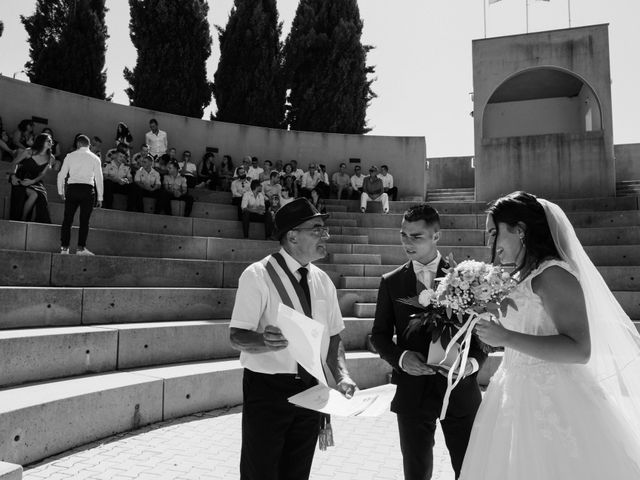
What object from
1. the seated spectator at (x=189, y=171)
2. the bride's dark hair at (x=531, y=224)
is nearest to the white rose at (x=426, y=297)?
the bride's dark hair at (x=531, y=224)

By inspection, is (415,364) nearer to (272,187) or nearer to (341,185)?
(272,187)

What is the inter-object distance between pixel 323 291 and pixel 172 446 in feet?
8.23

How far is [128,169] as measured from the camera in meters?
9.83

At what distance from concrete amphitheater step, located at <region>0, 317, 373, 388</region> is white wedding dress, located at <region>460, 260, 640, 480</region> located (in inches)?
155

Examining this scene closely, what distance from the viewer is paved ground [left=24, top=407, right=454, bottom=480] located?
3.74 m

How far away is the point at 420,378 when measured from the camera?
9.36ft

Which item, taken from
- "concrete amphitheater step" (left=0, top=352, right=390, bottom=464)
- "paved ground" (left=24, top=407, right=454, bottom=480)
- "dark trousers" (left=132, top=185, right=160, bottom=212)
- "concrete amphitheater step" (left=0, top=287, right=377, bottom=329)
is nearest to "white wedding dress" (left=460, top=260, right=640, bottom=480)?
"paved ground" (left=24, top=407, right=454, bottom=480)

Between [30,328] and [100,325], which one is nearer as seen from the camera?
[30,328]

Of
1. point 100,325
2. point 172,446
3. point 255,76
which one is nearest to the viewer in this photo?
point 172,446

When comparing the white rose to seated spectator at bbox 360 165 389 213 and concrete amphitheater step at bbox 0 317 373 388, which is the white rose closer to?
concrete amphitheater step at bbox 0 317 373 388

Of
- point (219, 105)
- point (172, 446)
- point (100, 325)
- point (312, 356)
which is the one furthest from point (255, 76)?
point (312, 356)

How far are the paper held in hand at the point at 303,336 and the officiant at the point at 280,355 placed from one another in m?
0.06

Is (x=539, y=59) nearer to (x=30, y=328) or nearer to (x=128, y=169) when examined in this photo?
(x=128, y=169)

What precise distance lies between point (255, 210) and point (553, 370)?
8.34m
